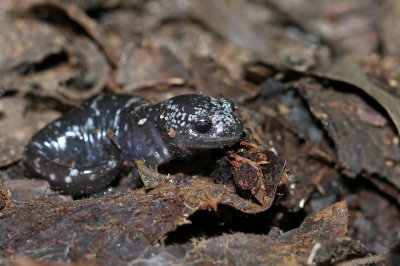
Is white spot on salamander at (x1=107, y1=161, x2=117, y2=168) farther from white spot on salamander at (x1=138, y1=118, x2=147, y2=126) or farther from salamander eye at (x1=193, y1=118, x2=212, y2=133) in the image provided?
salamander eye at (x1=193, y1=118, x2=212, y2=133)

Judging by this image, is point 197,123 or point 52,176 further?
point 52,176

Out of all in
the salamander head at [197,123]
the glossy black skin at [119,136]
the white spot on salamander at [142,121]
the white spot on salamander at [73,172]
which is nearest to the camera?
the salamander head at [197,123]

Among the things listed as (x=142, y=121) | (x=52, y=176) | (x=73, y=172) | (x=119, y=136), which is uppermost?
(x=142, y=121)

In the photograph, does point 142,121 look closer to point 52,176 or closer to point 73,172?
point 73,172

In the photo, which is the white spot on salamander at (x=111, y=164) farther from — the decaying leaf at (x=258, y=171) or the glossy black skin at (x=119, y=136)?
the decaying leaf at (x=258, y=171)

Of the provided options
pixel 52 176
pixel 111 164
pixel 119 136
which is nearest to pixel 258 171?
pixel 111 164

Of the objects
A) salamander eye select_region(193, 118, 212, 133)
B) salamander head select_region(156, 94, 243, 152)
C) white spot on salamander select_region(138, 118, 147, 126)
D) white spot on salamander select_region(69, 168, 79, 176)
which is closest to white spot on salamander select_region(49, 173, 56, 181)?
white spot on salamander select_region(69, 168, 79, 176)

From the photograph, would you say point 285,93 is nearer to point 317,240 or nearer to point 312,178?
point 312,178

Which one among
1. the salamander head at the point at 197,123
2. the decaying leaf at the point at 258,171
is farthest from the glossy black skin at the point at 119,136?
the decaying leaf at the point at 258,171
